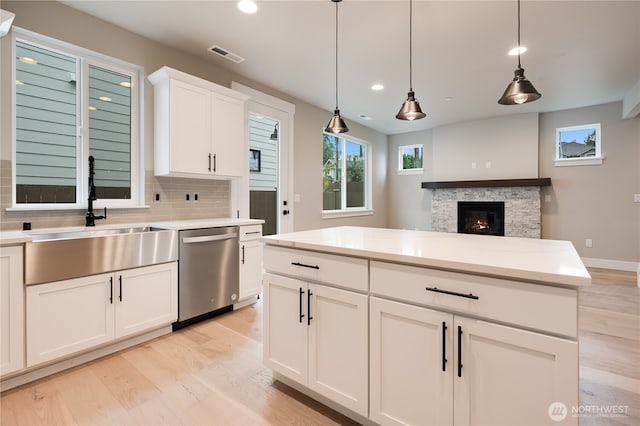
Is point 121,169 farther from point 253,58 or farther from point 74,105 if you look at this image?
point 253,58

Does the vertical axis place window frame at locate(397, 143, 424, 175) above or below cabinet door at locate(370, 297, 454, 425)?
above

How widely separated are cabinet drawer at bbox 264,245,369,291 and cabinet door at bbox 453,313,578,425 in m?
0.48

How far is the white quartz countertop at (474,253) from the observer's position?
42.3 inches

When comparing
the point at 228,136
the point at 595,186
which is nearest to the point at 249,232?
the point at 228,136

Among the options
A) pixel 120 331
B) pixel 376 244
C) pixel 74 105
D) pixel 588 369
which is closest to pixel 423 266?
pixel 376 244

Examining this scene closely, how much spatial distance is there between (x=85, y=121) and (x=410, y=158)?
6.45 metres

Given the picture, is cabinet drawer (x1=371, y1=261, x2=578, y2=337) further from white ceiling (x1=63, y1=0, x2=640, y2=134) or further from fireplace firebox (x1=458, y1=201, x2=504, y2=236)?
fireplace firebox (x1=458, y1=201, x2=504, y2=236)

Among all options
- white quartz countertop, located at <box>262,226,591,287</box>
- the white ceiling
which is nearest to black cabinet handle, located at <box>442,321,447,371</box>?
white quartz countertop, located at <box>262,226,591,287</box>

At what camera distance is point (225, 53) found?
11.0ft

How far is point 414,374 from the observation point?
4.42 feet

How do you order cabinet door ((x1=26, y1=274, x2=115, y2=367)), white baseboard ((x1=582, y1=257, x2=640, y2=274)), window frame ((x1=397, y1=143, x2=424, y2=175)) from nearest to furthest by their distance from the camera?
1. cabinet door ((x1=26, y1=274, x2=115, y2=367))
2. white baseboard ((x1=582, y1=257, x2=640, y2=274))
3. window frame ((x1=397, y1=143, x2=424, y2=175))

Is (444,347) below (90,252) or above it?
below

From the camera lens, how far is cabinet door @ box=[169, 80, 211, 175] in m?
2.95

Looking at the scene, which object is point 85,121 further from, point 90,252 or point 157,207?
point 90,252
